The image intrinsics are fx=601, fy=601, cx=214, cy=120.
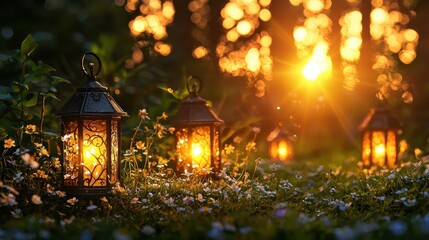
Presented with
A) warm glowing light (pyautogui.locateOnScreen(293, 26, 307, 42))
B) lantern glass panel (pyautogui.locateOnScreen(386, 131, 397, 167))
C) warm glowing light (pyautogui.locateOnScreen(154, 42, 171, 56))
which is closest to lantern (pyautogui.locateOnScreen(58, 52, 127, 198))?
lantern glass panel (pyautogui.locateOnScreen(386, 131, 397, 167))

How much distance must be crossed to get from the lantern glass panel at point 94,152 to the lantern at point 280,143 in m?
4.79

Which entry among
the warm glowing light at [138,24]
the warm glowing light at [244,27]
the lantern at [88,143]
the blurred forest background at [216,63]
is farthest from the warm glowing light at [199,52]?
the lantern at [88,143]

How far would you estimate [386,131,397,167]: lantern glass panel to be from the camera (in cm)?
1038

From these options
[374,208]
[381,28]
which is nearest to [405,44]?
[381,28]

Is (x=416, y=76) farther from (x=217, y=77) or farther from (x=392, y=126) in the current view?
(x=392, y=126)

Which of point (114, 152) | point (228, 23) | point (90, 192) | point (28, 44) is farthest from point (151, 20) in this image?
point (90, 192)

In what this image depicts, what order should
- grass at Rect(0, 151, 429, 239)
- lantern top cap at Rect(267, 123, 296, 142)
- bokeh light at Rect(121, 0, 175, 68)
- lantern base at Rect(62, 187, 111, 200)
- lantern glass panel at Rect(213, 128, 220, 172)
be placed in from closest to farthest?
grass at Rect(0, 151, 429, 239)
lantern base at Rect(62, 187, 111, 200)
lantern glass panel at Rect(213, 128, 220, 172)
lantern top cap at Rect(267, 123, 296, 142)
bokeh light at Rect(121, 0, 175, 68)

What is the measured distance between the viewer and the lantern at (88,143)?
632 centimetres

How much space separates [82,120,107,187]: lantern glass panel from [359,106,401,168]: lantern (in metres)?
5.53

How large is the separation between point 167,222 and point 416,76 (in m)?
13.2

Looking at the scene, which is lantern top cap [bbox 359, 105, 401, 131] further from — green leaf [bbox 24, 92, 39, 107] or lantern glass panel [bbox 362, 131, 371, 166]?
green leaf [bbox 24, 92, 39, 107]

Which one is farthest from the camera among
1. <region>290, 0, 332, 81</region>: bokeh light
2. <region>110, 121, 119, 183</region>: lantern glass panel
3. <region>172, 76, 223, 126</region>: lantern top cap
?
<region>290, 0, 332, 81</region>: bokeh light

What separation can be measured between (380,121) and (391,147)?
19.5 inches

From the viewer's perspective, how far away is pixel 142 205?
6.30 meters
